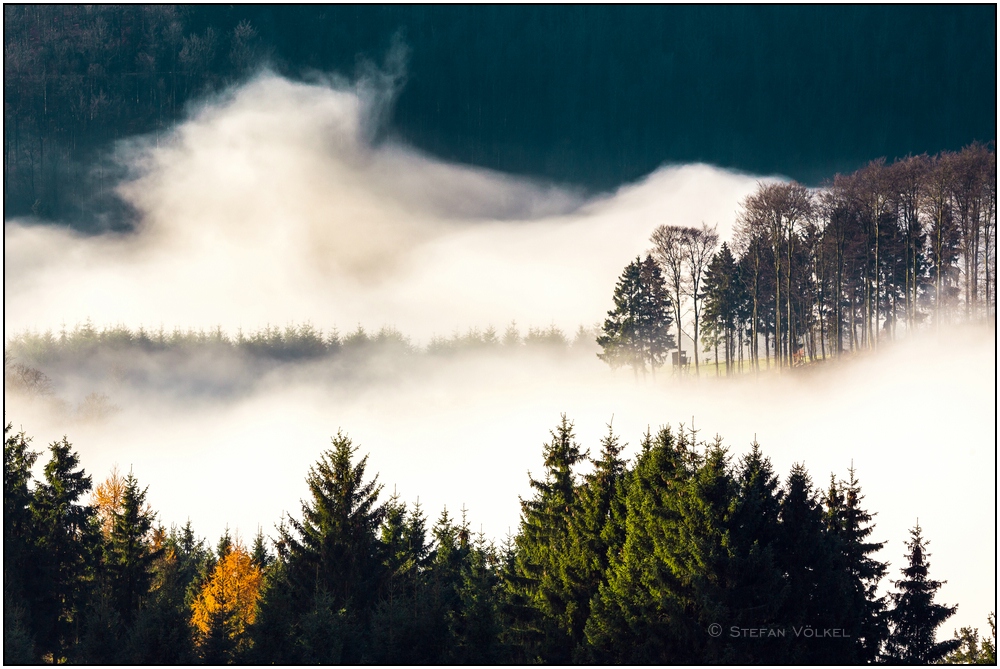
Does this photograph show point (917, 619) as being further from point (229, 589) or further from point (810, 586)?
point (229, 589)

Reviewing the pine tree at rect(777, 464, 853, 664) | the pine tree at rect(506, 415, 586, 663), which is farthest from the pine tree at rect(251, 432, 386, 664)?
the pine tree at rect(777, 464, 853, 664)

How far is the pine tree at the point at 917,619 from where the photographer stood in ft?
112

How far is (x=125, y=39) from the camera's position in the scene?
368 ft

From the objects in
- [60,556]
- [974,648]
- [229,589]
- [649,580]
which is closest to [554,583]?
[649,580]

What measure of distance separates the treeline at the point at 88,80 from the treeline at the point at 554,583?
61897 millimetres

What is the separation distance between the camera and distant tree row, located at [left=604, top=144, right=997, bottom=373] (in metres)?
62.4

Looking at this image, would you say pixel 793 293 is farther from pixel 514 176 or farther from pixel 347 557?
pixel 347 557

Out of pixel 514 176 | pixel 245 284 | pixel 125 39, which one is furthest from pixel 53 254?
pixel 514 176

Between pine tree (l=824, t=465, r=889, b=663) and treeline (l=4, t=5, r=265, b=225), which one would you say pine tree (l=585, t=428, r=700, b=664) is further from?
treeline (l=4, t=5, r=265, b=225)

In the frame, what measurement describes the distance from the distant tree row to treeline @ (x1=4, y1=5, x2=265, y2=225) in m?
48.0

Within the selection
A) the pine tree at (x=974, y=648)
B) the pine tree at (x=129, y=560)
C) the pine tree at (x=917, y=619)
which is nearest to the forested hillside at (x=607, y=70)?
the pine tree at (x=974, y=648)

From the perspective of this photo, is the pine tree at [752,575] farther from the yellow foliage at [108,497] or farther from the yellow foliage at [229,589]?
the yellow foliage at [108,497]

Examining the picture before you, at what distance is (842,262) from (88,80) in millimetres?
104136

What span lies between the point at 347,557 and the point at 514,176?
73309mm
